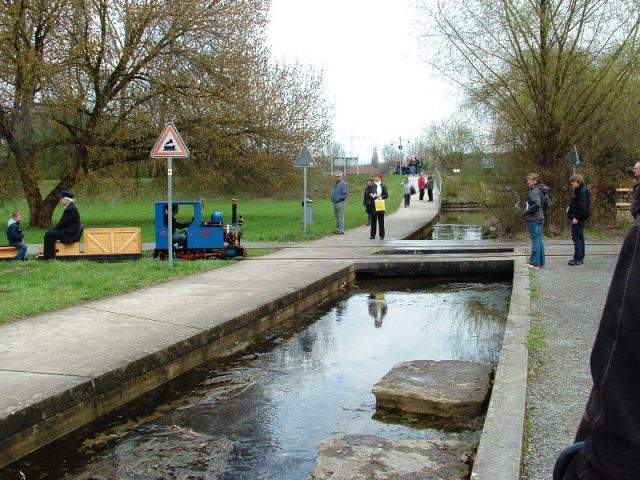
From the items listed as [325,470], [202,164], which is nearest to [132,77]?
[202,164]

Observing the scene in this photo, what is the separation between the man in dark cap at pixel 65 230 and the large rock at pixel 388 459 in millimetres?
10579

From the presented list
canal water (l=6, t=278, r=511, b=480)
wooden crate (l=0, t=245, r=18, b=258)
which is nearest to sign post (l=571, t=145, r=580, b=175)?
canal water (l=6, t=278, r=511, b=480)

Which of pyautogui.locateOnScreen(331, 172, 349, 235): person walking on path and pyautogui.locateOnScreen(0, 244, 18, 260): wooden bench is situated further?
pyautogui.locateOnScreen(331, 172, 349, 235): person walking on path

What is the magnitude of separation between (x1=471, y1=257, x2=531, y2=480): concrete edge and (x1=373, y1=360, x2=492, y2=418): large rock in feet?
1.14

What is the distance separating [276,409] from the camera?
20.6ft

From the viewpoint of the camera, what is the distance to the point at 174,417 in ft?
20.0

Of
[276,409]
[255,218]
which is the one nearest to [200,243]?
[276,409]

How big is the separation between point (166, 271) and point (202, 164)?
15.1 metres

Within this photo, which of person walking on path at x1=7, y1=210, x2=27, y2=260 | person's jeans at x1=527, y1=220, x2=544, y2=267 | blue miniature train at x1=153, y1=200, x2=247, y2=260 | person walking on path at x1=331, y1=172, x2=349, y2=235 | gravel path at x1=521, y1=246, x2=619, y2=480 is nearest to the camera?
gravel path at x1=521, y1=246, x2=619, y2=480

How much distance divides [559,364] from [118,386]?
3.92 m

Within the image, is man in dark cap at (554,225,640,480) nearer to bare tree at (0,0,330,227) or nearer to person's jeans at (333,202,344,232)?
person's jeans at (333,202,344,232)

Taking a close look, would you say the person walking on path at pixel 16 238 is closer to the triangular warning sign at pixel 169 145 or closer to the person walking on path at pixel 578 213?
the triangular warning sign at pixel 169 145

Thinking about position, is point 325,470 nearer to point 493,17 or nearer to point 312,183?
point 493,17

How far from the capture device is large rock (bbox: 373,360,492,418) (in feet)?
19.9
